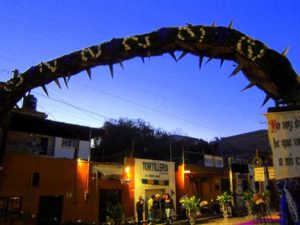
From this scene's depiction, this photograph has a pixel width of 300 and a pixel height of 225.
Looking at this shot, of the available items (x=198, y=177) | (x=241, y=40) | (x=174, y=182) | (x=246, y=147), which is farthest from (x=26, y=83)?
(x=246, y=147)

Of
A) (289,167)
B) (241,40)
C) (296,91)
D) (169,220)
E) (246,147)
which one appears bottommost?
(169,220)

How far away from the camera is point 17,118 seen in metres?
18.0

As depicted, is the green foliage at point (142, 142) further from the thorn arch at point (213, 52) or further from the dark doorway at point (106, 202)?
the thorn arch at point (213, 52)

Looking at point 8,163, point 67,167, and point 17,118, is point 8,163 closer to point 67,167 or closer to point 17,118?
point 17,118

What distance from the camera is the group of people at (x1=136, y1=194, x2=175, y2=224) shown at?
79.9 feet

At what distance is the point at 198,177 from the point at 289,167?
29751 mm

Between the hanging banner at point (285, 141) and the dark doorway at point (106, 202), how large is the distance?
1897 cm

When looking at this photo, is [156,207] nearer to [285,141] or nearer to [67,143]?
[67,143]

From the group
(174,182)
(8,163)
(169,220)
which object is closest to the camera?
(8,163)

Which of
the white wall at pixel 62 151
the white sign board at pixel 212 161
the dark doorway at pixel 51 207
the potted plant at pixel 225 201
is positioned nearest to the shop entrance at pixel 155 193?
the potted plant at pixel 225 201

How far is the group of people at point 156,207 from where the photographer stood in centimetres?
2434

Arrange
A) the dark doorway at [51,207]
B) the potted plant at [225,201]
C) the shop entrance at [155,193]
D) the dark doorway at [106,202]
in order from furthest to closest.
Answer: the potted plant at [225,201]
the shop entrance at [155,193]
the dark doorway at [106,202]
the dark doorway at [51,207]

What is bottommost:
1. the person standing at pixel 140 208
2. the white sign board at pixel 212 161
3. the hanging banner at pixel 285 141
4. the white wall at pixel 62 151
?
the person standing at pixel 140 208

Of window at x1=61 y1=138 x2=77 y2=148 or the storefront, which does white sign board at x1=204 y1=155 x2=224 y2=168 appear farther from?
window at x1=61 y1=138 x2=77 y2=148
